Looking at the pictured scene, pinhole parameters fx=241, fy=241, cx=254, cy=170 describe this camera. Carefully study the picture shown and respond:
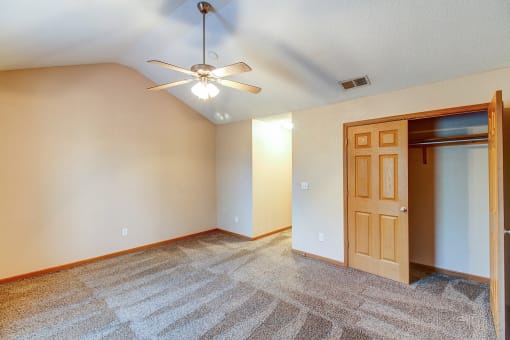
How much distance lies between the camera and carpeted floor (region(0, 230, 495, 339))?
6.93 ft

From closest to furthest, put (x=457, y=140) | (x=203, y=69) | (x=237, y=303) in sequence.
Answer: (x=203, y=69), (x=237, y=303), (x=457, y=140)

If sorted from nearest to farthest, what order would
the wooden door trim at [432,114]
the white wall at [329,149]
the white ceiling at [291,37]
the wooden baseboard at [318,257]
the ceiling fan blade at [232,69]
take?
the ceiling fan blade at [232,69], the white ceiling at [291,37], the wooden door trim at [432,114], the white wall at [329,149], the wooden baseboard at [318,257]

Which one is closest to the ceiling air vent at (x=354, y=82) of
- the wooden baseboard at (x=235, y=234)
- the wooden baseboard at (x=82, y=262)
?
the wooden baseboard at (x=235, y=234)

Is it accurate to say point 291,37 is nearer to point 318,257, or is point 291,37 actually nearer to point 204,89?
point 204,89

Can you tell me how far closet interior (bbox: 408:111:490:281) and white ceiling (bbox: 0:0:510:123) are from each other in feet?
2.80

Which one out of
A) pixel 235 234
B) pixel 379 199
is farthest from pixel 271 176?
pixel 379 199

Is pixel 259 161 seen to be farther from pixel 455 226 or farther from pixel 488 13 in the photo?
pixel 488 13

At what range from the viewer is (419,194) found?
11.3 feet

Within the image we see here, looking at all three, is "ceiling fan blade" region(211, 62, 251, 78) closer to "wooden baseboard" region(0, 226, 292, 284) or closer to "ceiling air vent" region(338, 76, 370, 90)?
"ceiling air vent" region(338, 76, 370, 90)

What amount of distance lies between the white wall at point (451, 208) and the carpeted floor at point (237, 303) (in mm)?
308

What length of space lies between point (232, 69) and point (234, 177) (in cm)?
325

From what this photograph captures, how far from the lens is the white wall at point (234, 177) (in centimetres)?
481

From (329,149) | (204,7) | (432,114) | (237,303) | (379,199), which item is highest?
(204,7)

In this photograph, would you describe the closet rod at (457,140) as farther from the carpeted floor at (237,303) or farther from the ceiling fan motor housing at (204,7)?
the ceiling fan motor housing at (204,7)
